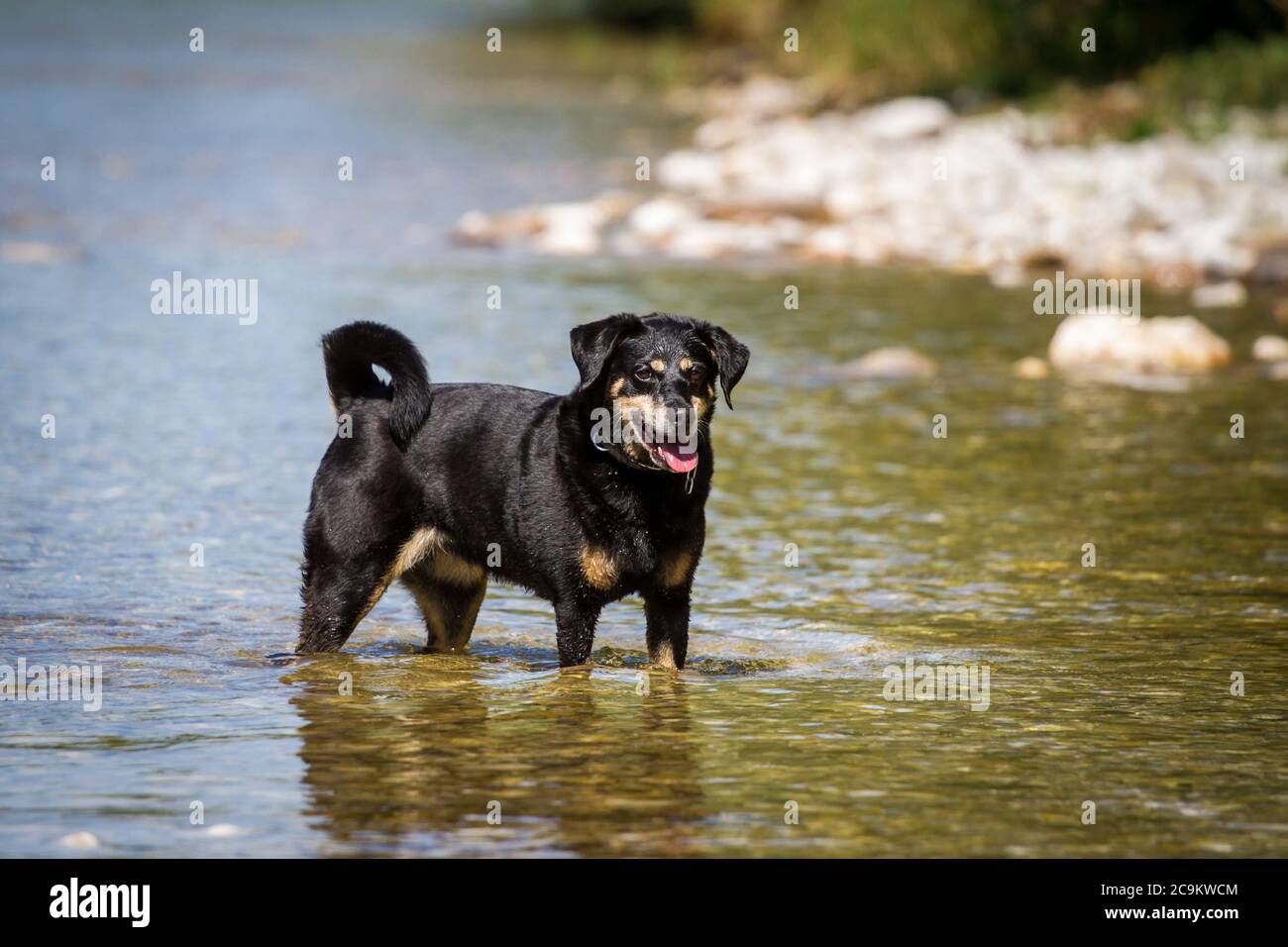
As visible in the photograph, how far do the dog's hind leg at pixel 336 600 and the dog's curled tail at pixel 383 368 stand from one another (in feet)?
1.74

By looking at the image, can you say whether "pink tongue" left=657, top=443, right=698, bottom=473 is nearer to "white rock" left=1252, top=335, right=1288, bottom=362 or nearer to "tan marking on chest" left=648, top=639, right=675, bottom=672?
"tan marking on chest" left=648, top=639, right=675, bottom=672

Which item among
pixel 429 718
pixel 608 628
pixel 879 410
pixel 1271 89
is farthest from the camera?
pixel 1271 89

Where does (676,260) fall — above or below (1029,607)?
above

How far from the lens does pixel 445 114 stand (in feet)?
113

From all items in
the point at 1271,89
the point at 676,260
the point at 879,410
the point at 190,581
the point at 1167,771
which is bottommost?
the point at 1167,771

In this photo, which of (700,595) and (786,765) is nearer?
(786,765)

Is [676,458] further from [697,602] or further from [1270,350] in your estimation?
[1270,350]

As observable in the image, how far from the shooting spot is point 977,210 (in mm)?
21531

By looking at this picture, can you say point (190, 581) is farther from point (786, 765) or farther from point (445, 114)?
point (445, 114)

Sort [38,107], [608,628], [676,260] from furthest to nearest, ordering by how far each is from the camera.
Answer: [38,107] → [676,260] → [608,628]

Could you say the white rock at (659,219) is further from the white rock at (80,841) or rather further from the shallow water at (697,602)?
the white rock at (80,841)

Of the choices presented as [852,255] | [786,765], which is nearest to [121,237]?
[852,255]

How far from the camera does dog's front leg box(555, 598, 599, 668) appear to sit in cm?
724

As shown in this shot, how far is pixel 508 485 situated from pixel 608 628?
5.16 ft
